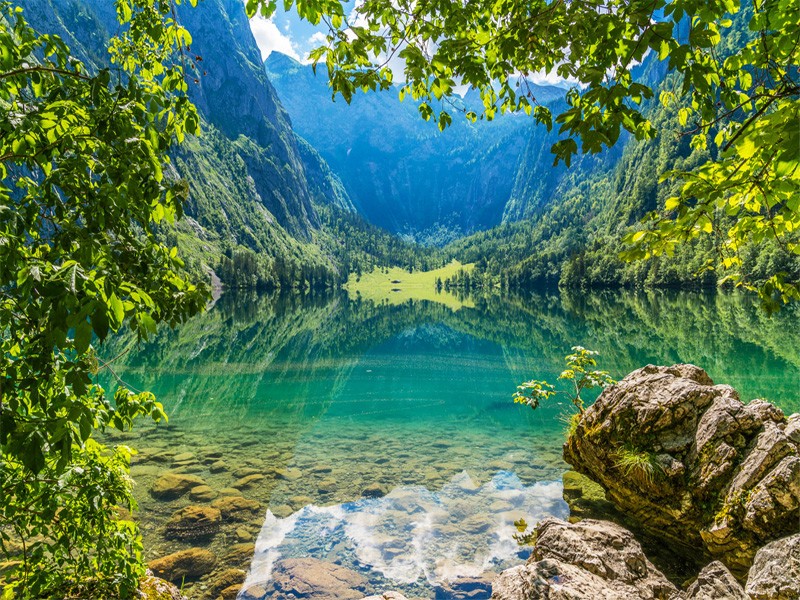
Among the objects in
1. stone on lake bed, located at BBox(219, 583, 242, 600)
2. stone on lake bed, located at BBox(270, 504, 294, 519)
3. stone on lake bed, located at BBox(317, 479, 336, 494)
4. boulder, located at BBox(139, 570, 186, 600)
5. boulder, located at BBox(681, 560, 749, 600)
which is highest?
boulder, located at BBox(681, 560, 749, 600)

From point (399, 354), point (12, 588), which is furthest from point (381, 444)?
point (399, 354)

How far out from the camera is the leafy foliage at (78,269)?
2.89 metres

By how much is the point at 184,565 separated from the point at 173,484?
A: 5559mm

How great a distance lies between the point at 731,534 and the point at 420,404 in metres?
21.7

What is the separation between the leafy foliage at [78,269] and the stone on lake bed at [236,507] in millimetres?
9381

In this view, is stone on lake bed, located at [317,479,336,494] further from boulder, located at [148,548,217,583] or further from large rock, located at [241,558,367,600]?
boulder, located at [148,548,217,583]

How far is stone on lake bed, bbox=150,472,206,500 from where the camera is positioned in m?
15.5

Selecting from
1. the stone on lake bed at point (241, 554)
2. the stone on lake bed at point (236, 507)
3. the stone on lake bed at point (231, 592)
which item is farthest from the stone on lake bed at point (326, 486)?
the stone on lake bed at point (231, 592)

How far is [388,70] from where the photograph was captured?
561 centimetres

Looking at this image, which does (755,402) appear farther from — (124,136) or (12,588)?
(12,588)

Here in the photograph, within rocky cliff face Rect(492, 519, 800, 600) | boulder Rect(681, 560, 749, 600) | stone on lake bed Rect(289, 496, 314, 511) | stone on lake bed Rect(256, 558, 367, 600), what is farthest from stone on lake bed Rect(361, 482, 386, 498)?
boulder Rect(681, 560, 749, 600)

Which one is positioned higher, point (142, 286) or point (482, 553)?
point (142, 286)

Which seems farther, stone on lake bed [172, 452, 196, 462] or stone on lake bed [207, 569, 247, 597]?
stone on lake bed [172, 452, 196, 462]

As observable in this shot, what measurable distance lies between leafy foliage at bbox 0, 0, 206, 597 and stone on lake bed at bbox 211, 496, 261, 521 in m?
9.38
